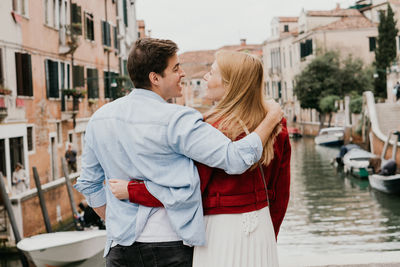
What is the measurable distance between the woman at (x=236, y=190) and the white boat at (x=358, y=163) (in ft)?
57.8

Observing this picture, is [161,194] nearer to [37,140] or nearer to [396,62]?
[37,140]

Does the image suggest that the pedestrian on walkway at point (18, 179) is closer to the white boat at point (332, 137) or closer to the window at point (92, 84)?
the window at point (92, 84)

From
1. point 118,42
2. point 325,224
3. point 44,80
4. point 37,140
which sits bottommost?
point 325,224

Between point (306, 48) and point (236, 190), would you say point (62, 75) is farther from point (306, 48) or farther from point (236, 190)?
point (306, 48)

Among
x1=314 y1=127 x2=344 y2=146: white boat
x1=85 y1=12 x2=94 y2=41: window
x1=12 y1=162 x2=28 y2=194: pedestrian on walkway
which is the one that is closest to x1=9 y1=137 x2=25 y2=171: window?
x1=12 y1=162 x2=28 y2=194: pedestrian on walkway

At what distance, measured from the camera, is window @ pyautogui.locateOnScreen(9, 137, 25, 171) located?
33.7ft

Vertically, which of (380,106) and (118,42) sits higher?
(118,42)

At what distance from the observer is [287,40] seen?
39.8 meters

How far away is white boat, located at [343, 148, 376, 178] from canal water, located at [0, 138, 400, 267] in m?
0.25

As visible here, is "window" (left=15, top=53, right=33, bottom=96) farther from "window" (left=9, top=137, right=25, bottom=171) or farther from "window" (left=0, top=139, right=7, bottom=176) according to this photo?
"window" (left=0, top=139, right=7, bottom=176)

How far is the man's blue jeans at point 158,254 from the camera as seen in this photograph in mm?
1421

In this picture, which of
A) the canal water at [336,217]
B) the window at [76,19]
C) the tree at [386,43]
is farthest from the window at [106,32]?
the tree at [386,43]

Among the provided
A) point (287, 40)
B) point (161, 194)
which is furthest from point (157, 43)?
point (287, 40)

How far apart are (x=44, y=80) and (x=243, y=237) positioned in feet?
37.1
